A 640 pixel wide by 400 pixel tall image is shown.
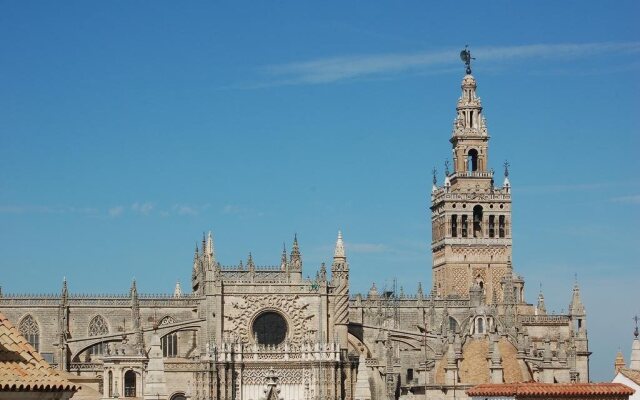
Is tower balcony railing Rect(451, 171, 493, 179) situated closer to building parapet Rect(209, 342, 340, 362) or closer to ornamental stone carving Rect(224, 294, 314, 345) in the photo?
ornamental stone carving Rect(224, 294, 314, 345)

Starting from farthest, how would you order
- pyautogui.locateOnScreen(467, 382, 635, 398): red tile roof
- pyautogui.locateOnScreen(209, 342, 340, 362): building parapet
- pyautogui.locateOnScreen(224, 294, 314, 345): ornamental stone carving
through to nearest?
pyautogui.locateOnScreen(224, 294, 314, 345): ornamental stone carving
pyautogui.locateOnScreen(209, 342, 340, 362): building parapet
pyautogui.locateOnScreen(467, 382, 635, 398): red tile roof

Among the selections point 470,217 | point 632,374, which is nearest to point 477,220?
point 470,217

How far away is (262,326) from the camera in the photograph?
105 metres

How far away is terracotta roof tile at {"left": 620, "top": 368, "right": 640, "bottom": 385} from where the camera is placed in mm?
52725

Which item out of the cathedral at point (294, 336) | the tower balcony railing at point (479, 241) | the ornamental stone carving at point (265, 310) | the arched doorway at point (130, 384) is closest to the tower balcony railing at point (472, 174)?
the tower balcony railing at point (479, 241)

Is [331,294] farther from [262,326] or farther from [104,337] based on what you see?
Result: [104,337]

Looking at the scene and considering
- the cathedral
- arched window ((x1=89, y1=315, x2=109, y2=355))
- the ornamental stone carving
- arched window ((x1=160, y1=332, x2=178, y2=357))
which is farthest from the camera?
arched window ((x1=89, y1=315, x2=109, y2=355))

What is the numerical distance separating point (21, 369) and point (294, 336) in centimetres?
8626

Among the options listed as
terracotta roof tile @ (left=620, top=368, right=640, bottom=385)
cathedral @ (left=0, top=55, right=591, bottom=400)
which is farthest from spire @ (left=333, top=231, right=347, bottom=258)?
terracotta roof tile @ (left=620, top=368, right=640, bottom=385)

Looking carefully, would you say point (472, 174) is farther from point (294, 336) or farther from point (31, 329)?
point (31, 329)

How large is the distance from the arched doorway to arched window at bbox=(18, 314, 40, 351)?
15331 millimetres

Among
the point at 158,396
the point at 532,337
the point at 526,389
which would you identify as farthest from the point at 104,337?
the point at 158,396

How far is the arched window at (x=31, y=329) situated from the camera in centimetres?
10494

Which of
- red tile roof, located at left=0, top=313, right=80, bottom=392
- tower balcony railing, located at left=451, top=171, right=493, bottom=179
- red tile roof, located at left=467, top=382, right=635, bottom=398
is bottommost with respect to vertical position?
red tile roof, located at left=467, top=382, right=635, bottom=398
